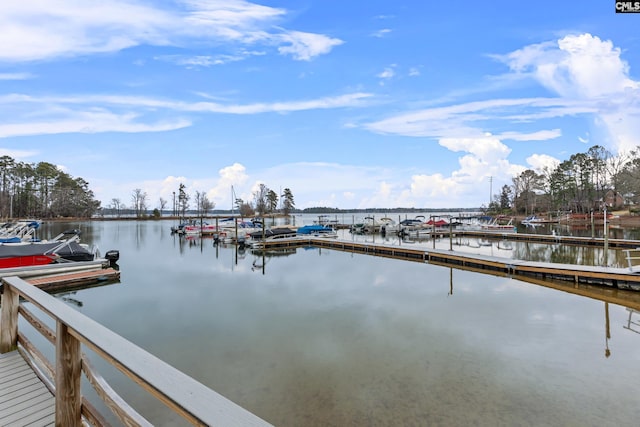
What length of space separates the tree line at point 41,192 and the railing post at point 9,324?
60.3 metres

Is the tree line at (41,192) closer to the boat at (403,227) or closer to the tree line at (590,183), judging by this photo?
the boat at (403,227)

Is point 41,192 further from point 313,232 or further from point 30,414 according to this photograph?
point 30,414

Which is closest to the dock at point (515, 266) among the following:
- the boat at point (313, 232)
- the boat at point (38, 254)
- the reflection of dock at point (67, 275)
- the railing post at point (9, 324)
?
the boat at point (313, 232)

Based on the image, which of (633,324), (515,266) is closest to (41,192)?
(515,266)

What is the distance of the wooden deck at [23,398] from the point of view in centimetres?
240

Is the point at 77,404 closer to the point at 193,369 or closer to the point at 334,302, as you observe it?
the point at 193,369

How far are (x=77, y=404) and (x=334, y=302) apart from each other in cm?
820

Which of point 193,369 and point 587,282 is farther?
point 587,282

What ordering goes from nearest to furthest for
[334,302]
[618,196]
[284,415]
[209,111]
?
[284,415] → [334,302] → [209,111] → [618,196]

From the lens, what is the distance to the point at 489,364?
5.70 meters

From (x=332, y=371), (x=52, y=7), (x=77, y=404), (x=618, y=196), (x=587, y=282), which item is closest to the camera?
(x=77, y=404)

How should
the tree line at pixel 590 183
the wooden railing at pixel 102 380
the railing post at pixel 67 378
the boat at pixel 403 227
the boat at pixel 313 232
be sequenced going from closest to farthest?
1. the wooden railing at pixel 102 380
2. the railing post at pixel 67 378
3. the boat at pixel 313 232
4. the boat at pixel 403 227
5. the tree line at pixel 590 183

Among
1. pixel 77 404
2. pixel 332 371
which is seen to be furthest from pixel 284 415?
pixel 77 404

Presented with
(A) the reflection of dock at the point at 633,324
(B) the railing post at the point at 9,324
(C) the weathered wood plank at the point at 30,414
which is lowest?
(A) the reflection of dock at the point at 633,324
